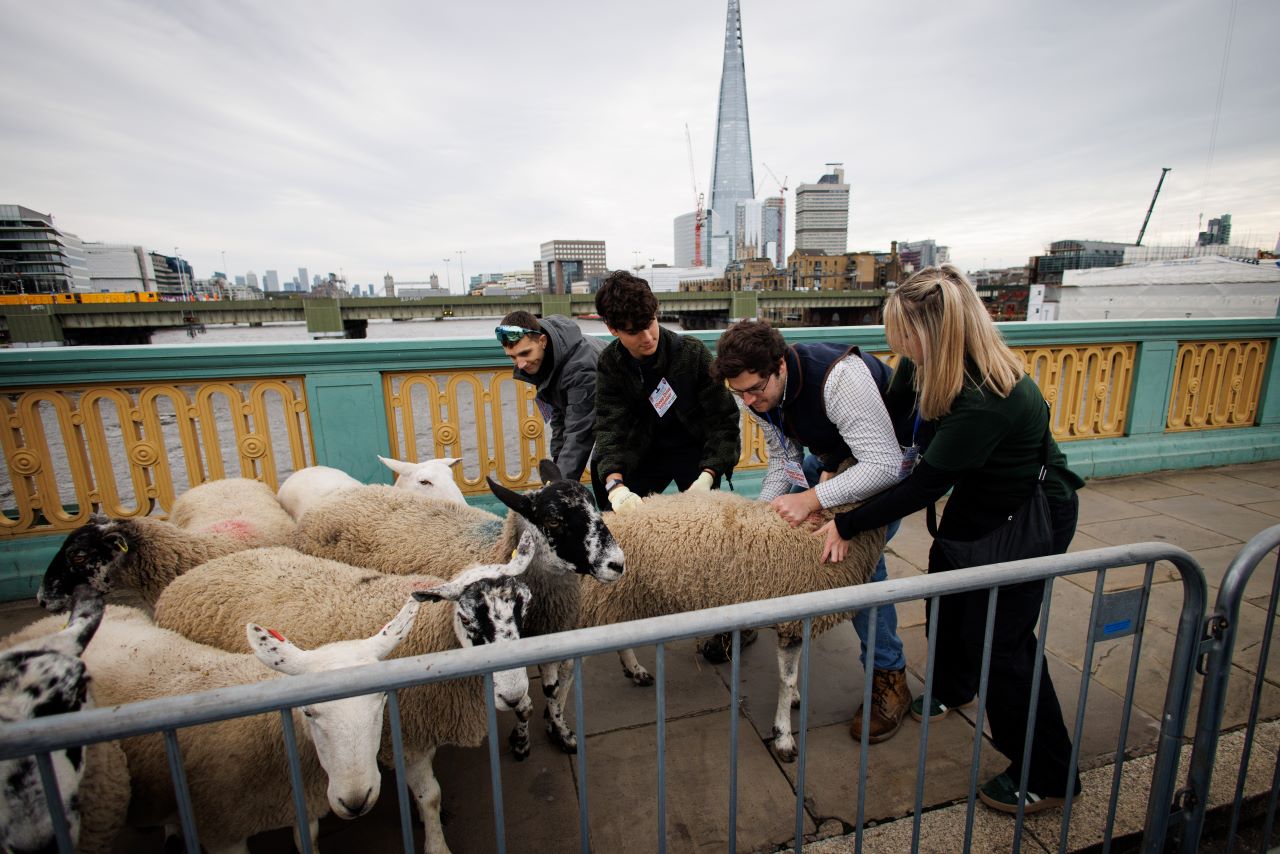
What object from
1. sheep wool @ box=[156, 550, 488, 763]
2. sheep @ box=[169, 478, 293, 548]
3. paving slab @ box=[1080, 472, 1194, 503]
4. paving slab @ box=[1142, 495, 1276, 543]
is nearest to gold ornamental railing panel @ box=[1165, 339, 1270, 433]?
paving slab @ box=[1080, 472, 1194, 503]

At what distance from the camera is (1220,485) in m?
6.06

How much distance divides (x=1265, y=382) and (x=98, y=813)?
1019 cm

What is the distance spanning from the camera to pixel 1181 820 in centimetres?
194

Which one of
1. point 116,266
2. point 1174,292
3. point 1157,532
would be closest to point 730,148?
point 116,266

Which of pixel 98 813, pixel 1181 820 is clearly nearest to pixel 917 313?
pixel 1181 820

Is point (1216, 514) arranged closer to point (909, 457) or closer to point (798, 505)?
point (909, 457)

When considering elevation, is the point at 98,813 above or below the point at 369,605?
below

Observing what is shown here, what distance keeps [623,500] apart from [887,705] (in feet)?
5.08

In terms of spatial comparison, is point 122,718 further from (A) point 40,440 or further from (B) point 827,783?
(A) point 40,440

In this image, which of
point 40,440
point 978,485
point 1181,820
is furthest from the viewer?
point 40,440

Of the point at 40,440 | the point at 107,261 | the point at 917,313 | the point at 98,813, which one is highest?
the point at 107,261

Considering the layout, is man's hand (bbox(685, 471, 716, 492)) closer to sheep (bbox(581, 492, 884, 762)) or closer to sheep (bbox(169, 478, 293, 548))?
sheep (bbox(581, 492, 884, 762))

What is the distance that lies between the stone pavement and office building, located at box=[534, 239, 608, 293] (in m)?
58.2

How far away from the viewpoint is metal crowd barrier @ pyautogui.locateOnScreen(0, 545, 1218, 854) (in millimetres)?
1103
